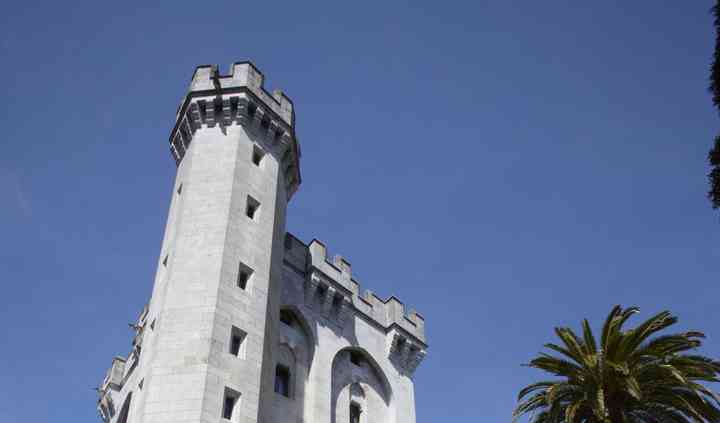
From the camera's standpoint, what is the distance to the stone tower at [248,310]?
2912 centimetres

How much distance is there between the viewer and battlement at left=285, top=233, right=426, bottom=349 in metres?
39.6

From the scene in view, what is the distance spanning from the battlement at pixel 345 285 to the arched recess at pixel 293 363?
2.45m

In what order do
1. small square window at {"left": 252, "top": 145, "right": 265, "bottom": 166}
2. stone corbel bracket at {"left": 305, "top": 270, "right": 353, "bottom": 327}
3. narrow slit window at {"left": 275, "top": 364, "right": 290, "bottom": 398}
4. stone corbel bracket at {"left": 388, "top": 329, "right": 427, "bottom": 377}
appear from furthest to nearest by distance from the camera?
stone corbel bracket at {"left": 388, "top": 329, "right": 427, "bottom": 377} < stone corbel bracket at {"left": 305, "top": 270, "right": 353, "bottom": 327} < small square window at {"left": 252, "top": 145, "right": 265, "bottom": 166} < narrow slit window at {"left": 275, "top": 364, "right": 290, "bottom": 398}

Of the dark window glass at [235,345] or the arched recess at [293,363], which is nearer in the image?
the dark window glass at [235,345]

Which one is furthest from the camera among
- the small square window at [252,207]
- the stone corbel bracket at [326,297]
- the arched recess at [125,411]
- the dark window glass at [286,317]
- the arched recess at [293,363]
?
the stone corbel bracket at [326,297]

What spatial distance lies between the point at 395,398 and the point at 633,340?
1583 cm

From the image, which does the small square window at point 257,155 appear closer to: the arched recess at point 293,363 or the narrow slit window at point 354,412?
the arched recess at point 293,363

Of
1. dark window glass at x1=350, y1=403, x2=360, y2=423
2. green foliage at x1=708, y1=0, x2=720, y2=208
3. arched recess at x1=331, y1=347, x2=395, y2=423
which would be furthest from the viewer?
A: dark window glass at x1=350, y1=403, x2=360, y2=423

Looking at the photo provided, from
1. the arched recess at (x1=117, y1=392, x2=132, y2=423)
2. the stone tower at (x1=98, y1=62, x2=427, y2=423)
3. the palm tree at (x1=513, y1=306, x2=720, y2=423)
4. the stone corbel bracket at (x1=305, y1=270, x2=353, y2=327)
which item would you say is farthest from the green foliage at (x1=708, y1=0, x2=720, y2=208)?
the arched recess at (x1=117, y1=392, x2=132, y2=423)

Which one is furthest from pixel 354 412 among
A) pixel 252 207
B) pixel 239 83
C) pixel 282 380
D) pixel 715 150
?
pixel 715 150

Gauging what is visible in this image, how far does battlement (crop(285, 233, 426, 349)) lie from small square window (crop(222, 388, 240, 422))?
11028 mm

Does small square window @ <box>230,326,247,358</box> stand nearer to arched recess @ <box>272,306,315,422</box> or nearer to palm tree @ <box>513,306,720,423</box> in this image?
arched recess @ <box>272,306,315,422</box>

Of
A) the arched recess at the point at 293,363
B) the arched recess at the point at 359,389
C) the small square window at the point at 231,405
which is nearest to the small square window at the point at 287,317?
the arched recess at the point at 293,363

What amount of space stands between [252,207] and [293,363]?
828cm
